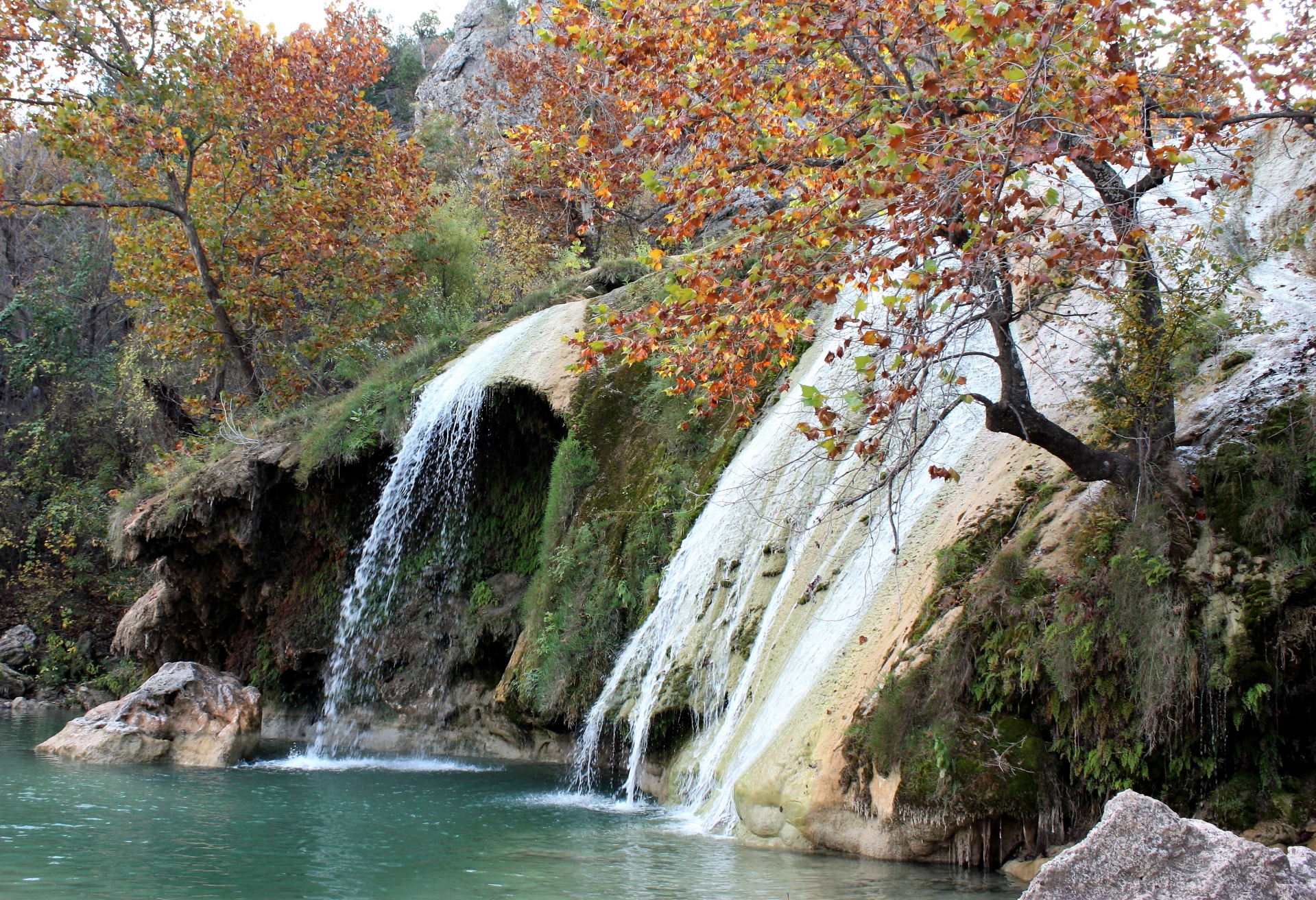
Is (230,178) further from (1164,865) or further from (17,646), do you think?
(1164,865)

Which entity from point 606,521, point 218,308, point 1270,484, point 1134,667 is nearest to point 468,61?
point 218,308

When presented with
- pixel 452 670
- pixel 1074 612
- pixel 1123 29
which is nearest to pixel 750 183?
pixel 1123 29

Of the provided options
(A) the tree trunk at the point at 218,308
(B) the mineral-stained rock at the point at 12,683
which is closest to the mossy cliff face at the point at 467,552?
(A) the tree trunk at the point at 218,308

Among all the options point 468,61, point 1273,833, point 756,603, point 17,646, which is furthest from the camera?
point 468,61

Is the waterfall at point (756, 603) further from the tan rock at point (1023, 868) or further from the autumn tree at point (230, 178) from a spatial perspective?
the autumn tree at point (230, 178)

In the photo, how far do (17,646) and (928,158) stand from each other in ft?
76.2

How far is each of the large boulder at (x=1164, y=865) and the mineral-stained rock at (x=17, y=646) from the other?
77.8ft

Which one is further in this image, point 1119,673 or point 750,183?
point 750,183

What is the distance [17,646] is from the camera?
72.0 ft

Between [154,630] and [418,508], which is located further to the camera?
[154,630]

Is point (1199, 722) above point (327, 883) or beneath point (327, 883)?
above

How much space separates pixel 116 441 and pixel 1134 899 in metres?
27.2

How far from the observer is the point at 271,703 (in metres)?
16.6

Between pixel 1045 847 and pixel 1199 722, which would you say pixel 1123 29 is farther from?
pixel 1045 847
